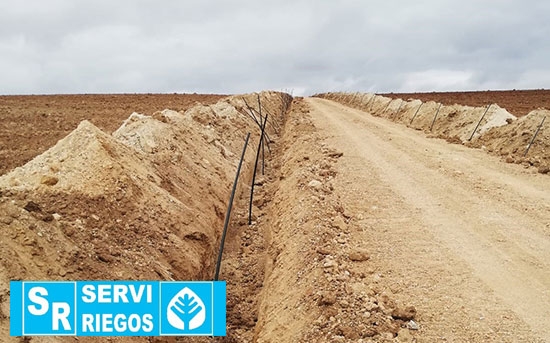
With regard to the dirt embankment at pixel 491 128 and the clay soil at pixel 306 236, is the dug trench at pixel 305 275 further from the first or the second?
the dirt embankment at pixel 491 128

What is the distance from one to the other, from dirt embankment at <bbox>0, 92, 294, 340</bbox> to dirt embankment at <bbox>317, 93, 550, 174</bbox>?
9.77 metres

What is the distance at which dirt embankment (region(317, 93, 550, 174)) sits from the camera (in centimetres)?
1527

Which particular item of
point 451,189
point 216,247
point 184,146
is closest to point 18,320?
point 216,247

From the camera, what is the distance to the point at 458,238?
7.41m

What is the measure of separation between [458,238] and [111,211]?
592cm

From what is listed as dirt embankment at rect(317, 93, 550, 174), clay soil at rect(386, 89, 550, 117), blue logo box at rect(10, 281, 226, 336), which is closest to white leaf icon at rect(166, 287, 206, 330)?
blue logo box at rect(10, 281, 226, 336)

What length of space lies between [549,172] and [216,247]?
9555mm

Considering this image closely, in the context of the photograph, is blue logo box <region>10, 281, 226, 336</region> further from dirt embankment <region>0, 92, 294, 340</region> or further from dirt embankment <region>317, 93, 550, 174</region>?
dirt embankment <region>317, 93, 550, 174</region>

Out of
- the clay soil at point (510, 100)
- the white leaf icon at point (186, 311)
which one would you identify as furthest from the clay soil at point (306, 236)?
the clay soil at point (510, 100)

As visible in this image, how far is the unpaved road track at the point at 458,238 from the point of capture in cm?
516

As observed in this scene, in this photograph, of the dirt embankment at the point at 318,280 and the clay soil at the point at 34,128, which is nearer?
the dirt embankment at the point at 318,280

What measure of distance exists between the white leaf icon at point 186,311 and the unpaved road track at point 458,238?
255 centimetres

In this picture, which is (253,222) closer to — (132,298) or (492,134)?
(132,298)

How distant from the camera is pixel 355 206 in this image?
9141 millimetres
